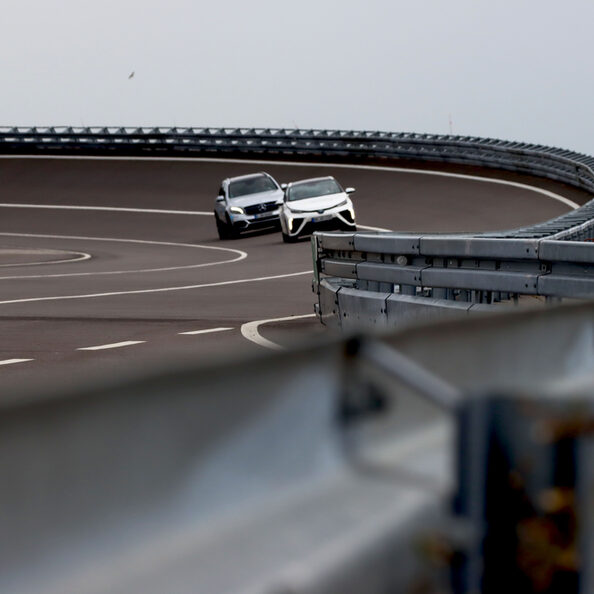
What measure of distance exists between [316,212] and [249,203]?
407cm

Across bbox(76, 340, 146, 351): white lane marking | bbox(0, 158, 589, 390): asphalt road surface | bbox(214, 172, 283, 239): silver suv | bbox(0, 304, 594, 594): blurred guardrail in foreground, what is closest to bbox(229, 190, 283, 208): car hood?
bbox(214, 172, 283, 239): silver suv

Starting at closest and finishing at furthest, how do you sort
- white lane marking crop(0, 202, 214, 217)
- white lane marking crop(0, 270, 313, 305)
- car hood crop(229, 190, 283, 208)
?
white lane marking crop(0, 270, 313, 305) < car hood crop(229, 190, 283, 208) < white lane marking crop(0, 202, 214, 217)

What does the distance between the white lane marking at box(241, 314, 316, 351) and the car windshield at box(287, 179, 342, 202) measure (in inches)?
667

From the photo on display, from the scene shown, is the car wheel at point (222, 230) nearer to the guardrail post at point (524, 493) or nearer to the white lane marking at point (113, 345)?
the white lane marking at point (113, 345)

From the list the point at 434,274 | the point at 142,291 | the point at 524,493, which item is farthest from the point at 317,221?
the point at 524,493

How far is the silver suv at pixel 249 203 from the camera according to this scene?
3619cm

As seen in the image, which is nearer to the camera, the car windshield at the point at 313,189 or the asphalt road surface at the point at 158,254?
the asphalt road surface at the point at 158,254

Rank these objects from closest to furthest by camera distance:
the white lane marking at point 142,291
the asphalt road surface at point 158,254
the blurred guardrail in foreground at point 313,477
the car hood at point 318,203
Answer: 1. the blurred guardrail in foreground at point 313,477
2. the asphalt road surface at point 158,254
3. the white lane marking at point 142,291
4. the car hood at point 318,203

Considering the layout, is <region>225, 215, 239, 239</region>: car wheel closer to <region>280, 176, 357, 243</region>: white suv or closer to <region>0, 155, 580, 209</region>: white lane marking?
<region>280, 176, 357, 243</region>: white suv

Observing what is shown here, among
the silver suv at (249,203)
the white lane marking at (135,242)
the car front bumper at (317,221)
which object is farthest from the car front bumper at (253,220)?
the car front bumper at (317,221)

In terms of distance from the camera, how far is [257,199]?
1423 inches

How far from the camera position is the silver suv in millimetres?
36188

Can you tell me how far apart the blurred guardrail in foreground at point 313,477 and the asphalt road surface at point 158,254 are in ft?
0.51

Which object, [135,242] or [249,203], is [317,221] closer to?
[249,203]
